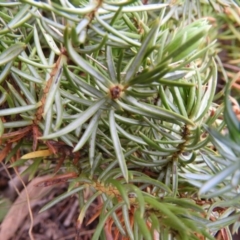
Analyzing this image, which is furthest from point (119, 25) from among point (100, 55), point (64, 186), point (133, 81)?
point (64, 186)

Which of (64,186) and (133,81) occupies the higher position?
(133,81)

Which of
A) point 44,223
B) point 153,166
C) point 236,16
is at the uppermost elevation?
point 236,16

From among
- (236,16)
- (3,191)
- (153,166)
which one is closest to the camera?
(153,166)

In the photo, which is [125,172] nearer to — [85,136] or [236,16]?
[85,136]

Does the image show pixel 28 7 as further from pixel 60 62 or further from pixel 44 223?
pixel 44 223

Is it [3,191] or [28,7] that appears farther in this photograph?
[3,191]

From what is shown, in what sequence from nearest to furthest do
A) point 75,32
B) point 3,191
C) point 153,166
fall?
point 75,32, point 153,166, point 3,191

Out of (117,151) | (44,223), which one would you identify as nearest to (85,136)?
(117,151)

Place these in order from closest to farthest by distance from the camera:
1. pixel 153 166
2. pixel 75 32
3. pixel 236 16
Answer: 1. pixel 75 32
2. pixel 153 166
3. pixel 236 16

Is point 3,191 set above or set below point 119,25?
below
